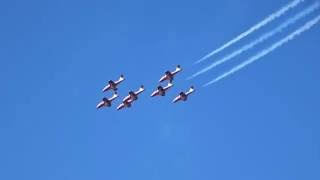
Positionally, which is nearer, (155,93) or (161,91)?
(161,91)

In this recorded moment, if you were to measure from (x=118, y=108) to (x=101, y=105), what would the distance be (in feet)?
7.48

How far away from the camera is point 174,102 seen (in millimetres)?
177625

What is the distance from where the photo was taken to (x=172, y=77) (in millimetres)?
178750

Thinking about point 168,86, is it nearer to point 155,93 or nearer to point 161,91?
point 161,91

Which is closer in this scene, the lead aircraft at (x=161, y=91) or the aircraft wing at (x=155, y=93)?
the lead aircraft at (x=161, y=91)

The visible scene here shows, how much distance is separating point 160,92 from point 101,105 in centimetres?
863

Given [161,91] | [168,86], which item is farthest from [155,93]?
[168,86]

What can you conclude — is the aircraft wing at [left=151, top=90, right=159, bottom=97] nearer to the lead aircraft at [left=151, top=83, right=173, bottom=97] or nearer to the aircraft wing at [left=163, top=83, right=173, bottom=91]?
the lead aircraft at [left=151, top=83, right=173, bottom=97]

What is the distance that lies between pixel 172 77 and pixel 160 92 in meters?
2.18

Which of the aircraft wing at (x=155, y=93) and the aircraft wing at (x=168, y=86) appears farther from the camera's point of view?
the aircraft wing at (x=155, y=93)

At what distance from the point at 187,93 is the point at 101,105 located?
36.4ft

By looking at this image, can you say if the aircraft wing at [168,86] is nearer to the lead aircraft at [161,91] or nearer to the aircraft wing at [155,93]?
the lead aircraft at [161,91]

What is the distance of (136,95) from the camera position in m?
182

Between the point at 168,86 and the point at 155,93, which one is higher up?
the point at 168,86
